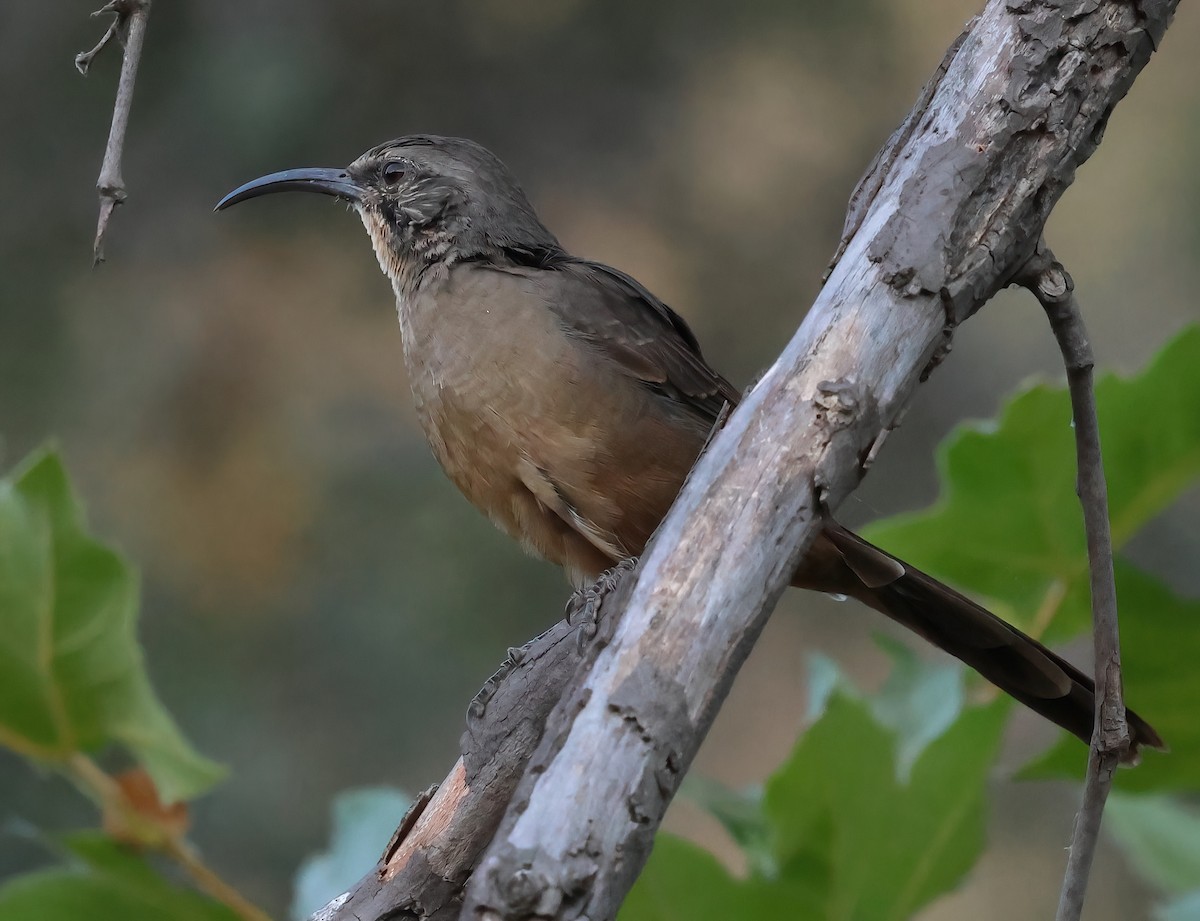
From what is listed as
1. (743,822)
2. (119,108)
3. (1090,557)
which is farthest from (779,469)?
(743,822)

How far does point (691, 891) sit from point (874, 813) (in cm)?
44

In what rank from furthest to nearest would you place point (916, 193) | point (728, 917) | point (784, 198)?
1. point (784, 198)
2. point (728, 917)
3. point (916, 193)

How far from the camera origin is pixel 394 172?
3697 mm

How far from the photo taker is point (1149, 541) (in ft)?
21.8

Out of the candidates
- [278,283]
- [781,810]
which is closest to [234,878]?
[278,283]

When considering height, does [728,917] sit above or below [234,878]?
below

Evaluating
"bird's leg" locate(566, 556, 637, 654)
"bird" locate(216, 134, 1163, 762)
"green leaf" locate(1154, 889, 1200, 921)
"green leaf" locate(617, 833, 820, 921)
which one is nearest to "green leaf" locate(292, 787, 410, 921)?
"green leaf" locate(617, 833, 820, 921)

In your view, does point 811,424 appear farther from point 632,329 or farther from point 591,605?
point 632,329

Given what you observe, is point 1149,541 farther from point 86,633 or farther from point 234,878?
point 86,633

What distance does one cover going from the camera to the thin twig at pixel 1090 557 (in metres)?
2.24

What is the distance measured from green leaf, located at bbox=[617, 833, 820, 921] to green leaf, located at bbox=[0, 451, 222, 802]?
3.19 ft

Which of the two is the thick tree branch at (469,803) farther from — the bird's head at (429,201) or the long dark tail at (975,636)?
the bird's head at (429,201)

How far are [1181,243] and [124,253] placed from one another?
528 cm

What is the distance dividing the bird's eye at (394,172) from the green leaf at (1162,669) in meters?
2.05
